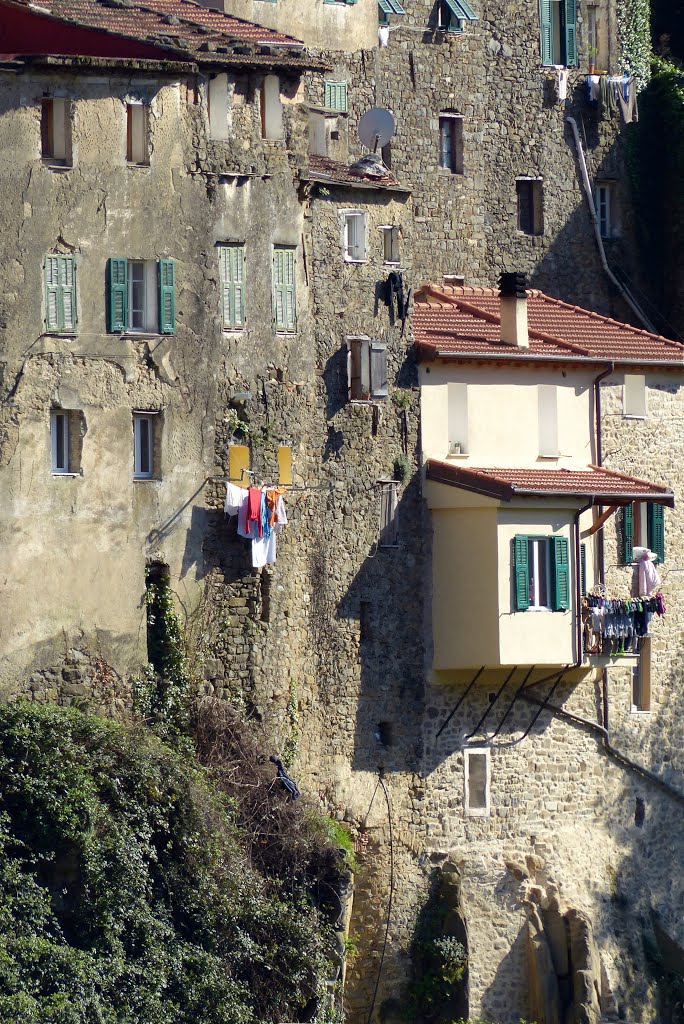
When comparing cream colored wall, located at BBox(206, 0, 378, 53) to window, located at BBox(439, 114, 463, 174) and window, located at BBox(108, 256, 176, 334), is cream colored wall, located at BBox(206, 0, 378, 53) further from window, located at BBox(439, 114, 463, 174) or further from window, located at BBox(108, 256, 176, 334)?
window, located at BBox(108, 256, 176, 334)

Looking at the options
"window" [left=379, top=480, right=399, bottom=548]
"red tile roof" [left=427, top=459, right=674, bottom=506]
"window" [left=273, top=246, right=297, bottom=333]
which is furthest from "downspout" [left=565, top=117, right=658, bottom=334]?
"window" [left=273, top=246, right=297, bottom=333]

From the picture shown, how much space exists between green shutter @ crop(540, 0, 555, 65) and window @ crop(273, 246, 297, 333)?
16.9 meters

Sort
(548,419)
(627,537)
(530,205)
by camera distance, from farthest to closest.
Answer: (530,205) → (627,537) → (548,419)

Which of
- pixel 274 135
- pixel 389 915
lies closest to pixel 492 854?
pixel 389 915

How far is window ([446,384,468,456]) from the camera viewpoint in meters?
55.0

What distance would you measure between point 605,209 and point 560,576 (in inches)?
620

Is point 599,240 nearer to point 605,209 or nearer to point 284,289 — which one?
point 605,209

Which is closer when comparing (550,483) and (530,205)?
(550,483)

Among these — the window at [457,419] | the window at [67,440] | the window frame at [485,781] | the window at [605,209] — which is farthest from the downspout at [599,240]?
the window at [67,440]

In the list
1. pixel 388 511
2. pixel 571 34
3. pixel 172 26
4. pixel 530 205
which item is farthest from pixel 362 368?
pixel 571 34

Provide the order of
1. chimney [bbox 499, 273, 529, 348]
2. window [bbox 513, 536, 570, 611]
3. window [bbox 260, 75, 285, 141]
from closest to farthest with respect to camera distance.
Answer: window [bbox 260, 75, 285, 141] → window [bbox 513, 536, 570, 611] → chimney [bbox 499, 273, 529, 348]

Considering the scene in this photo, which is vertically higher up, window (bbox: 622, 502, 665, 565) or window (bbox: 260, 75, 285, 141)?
window (bbox: 260, 75, 285, 141)

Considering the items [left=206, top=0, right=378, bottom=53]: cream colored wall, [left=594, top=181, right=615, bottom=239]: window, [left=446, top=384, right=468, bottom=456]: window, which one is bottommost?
[left=446, top=384, right=468, bottom=456]: window

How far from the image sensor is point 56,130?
49.3 m
